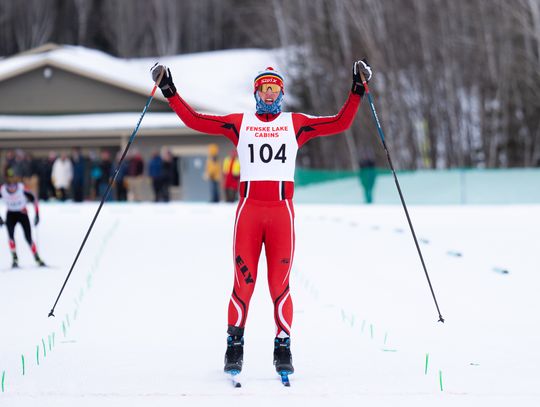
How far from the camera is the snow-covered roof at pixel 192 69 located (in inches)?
1385

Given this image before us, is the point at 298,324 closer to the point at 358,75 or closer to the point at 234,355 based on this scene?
the point at 234,355

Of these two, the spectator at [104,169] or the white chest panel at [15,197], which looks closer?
the white chest panel at [15,197]

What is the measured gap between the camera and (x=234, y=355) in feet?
19.9

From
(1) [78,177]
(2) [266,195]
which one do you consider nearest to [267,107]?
(2) [266,195]

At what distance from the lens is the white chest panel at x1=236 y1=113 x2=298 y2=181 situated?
20.7 ft

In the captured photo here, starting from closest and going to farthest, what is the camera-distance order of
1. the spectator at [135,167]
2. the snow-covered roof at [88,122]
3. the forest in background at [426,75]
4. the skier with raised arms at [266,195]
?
the skier with raised arms at [266,195] < the spectator at [135,167] < the snow-covered roof at [88,122] < the forest in background at [426,75]

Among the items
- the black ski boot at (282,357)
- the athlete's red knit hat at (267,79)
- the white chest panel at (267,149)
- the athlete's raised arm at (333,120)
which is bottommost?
the black ski boot at (282,357)

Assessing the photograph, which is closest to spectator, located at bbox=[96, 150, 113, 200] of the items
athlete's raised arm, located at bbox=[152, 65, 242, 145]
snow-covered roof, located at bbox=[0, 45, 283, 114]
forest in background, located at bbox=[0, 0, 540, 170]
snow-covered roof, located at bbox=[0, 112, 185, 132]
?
snow-covered roof, located at bbox=[0, 112, 185, 132]

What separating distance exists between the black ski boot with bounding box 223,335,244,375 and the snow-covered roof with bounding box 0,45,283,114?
2892 cm

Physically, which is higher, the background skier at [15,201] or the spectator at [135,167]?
the spectator at [135,167]

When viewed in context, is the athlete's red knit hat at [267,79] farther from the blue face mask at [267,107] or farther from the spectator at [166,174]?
the spectator at [166,174]

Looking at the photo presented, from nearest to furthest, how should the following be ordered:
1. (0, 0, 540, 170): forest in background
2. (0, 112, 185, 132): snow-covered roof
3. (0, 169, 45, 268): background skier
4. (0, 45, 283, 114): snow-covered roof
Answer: (0, 169, 45, 268): background skier < (0, 112, 185, 132): snow-covered roof < (0, 45, 283, 114): snow-covered roof < (0, 0, 540, 170): forest in background

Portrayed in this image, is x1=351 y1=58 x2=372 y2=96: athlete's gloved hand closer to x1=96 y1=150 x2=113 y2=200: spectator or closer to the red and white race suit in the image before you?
the red and white race suit

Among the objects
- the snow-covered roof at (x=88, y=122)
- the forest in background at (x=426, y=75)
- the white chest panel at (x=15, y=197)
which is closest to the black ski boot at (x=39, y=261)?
the white chest panel at (x=15, y=197)
